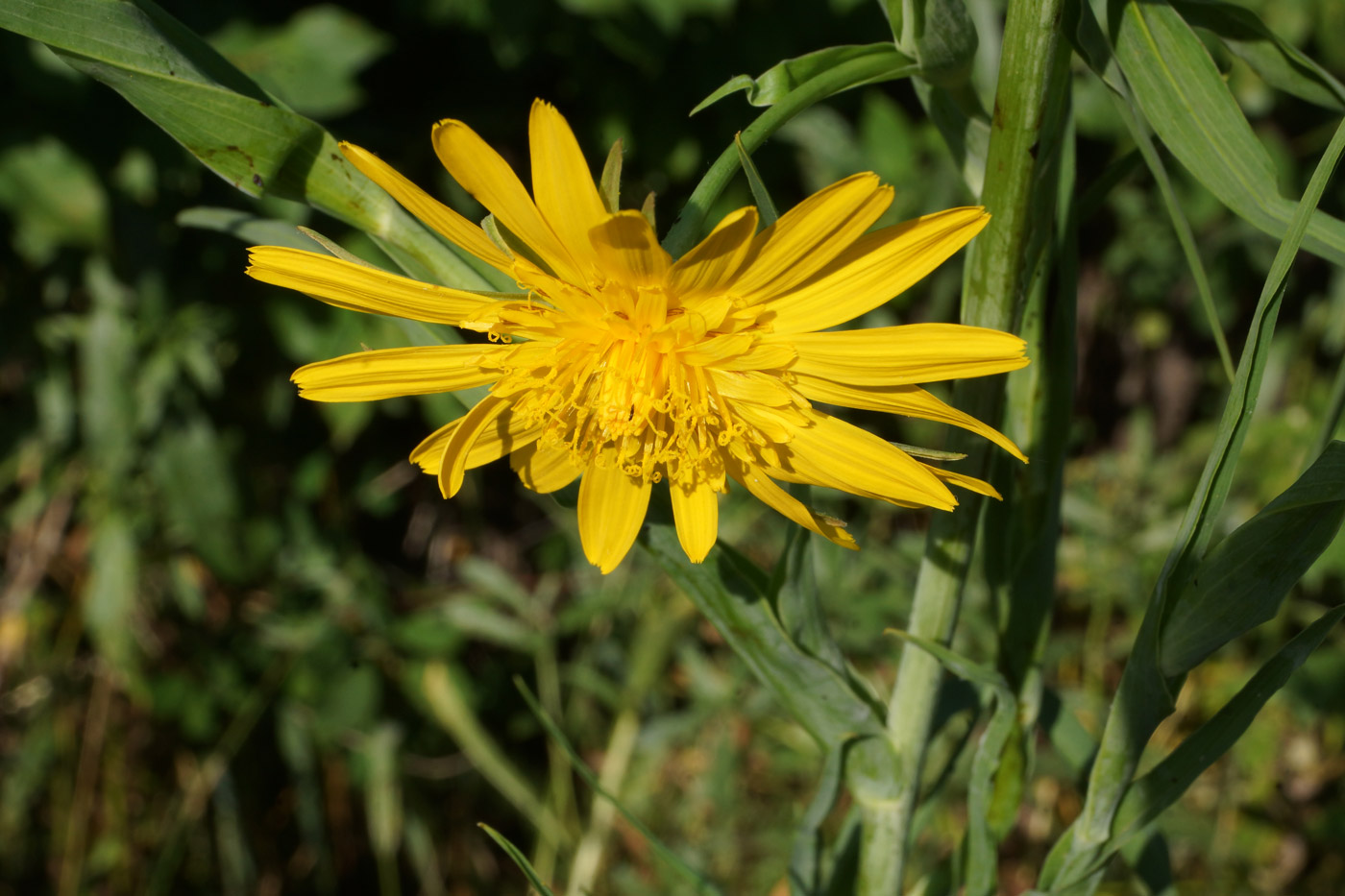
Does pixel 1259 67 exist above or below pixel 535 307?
above

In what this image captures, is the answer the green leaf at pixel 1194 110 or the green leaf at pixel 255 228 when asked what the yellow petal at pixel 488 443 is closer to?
the green leaf at pixel 255 228

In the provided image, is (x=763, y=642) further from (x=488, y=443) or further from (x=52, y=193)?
(x=52, y=193)

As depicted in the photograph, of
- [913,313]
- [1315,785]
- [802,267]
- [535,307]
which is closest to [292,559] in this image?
[913,313]

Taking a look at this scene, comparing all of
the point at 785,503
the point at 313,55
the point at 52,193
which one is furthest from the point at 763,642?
the point at 52,193

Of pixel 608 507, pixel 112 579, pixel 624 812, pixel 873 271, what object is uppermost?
pixel 873 271

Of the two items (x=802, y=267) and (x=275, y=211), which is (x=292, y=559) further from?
(x=802, y=267)

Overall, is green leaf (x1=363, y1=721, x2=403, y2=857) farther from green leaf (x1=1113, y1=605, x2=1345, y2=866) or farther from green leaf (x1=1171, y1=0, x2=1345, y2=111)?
green leaf (x1=1171, y1=0, x2=1345, y2=111)
